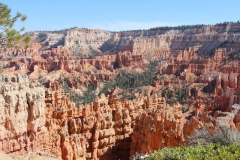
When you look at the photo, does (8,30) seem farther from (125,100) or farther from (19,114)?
→ (125,100)

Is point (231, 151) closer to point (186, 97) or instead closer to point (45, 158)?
point (45, 158)

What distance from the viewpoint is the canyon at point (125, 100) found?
15.6 m

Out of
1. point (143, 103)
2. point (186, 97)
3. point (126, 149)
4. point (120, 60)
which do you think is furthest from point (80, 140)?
point (120, 60)

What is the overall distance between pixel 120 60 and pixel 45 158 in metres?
81.2

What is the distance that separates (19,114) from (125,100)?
1447 cm

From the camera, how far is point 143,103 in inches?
1125

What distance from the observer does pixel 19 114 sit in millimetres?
14953

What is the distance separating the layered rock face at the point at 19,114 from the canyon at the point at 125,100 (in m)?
0.05

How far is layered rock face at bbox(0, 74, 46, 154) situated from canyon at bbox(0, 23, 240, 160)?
45 mm

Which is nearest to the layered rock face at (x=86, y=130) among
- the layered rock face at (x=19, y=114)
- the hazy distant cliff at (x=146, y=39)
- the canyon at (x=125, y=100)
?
the canyon at (x=125, y=100)

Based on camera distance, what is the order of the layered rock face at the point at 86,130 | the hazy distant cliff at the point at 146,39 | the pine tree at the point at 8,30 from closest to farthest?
1. the pine tree at the point at 8,30
2. the layered rock face at the point at 86,130
3. the hazy distant cliff at the point at 146,39

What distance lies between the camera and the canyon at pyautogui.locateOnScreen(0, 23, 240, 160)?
51.3 feet

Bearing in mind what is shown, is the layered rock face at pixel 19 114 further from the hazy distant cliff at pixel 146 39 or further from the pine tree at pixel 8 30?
the hazy distant cliff at pixel 146 39

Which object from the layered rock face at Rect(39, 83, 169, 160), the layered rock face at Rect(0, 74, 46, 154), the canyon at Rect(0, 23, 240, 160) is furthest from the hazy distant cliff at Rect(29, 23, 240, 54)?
the layered rock face at Rect(0, 74, 46, 154)
